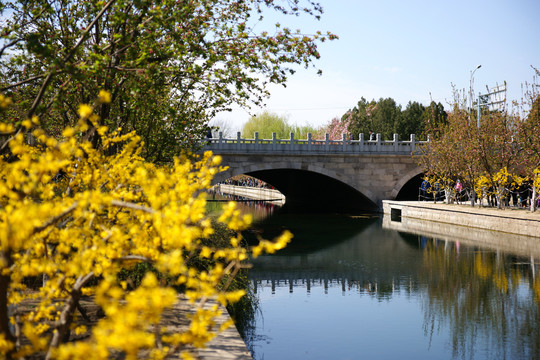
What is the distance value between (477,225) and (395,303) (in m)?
12.6

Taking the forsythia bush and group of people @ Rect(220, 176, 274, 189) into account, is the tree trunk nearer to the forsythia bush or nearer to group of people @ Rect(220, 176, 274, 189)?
the forsythia bush

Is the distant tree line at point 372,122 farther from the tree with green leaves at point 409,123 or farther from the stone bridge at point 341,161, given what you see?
the stone bridge at point 341,161

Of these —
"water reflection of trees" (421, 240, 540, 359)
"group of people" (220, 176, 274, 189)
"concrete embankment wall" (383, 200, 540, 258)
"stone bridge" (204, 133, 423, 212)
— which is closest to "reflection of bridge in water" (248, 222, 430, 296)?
"water reflection of trees" (421, 240, 540, 359)

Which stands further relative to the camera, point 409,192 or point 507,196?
point 409,192

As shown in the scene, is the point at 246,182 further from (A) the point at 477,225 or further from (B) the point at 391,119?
(A) the point at 477,225

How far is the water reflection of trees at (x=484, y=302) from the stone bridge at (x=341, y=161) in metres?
17.0

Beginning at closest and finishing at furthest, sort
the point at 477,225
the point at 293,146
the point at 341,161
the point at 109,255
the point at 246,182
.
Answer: the point at 109,255
the point at 477,225
the point at 293,146
the point at 341,161
the point at 246,182

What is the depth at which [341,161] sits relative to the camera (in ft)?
118

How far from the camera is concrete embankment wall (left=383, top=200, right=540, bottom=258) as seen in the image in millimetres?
19953

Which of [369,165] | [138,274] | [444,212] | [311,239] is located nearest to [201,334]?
[138,274]

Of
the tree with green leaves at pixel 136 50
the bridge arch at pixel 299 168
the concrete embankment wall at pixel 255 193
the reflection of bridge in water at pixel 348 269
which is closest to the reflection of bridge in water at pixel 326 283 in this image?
the reflection of bridge in water at pixel 348 269

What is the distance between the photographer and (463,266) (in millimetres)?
16516

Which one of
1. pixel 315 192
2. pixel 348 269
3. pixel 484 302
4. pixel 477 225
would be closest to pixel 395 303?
pixel 484 302

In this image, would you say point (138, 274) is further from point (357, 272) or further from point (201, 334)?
point (357, 272)
